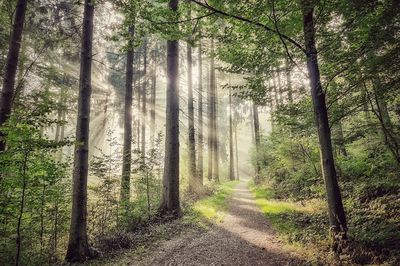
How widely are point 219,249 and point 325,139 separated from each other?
12.4ft

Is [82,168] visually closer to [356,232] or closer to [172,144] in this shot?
[172,144]

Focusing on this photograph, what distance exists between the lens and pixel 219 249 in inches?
288

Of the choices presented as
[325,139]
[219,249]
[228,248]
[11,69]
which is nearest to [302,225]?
[228,248]

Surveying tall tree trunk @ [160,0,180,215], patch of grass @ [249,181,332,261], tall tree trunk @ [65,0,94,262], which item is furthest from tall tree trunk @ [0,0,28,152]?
patch of grass @ [249,181,332,261]

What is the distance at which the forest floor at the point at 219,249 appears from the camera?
6426mm

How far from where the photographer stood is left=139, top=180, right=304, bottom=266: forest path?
6.41m

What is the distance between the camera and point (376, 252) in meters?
5.21

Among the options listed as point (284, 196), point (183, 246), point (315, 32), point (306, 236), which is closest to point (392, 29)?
point (315, 32)

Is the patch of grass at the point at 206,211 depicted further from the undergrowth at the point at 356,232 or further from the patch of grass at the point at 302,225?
the undergrowth at the point at 356,232

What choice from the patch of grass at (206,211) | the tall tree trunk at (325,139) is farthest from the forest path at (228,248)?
the tall tree trunk at (325,139)

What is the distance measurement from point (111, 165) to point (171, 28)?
16.3 ft

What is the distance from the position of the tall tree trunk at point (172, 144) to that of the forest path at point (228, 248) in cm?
214

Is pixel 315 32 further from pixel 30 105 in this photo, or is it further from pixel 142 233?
pixel 30 105

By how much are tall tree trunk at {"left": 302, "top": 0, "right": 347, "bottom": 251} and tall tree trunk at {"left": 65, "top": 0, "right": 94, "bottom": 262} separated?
5.24 meters
